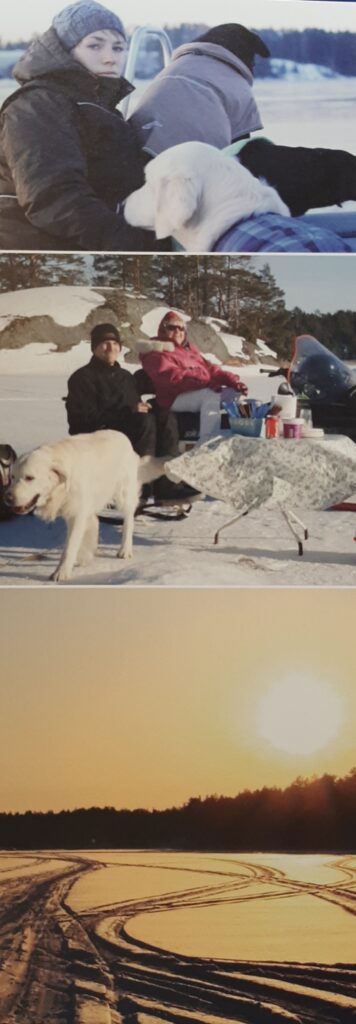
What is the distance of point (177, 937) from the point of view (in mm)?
4438

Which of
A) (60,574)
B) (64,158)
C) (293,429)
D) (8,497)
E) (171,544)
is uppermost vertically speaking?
(64,158)

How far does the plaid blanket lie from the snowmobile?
0.27m

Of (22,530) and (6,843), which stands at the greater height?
(22,530)

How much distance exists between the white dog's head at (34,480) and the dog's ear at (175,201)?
0.76 meters

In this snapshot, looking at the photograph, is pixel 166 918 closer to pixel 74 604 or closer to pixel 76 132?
pixel 74 604

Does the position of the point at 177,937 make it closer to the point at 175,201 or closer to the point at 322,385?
the point at 322,385

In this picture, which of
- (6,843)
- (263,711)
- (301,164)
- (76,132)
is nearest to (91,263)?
(76,132)

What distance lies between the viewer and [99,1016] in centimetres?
411

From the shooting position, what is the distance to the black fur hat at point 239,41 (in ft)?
13.7

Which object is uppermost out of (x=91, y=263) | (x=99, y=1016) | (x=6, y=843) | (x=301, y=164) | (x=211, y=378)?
(x=301, y=164)

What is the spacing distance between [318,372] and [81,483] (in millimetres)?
795

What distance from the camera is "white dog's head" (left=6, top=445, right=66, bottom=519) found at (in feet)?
14.0

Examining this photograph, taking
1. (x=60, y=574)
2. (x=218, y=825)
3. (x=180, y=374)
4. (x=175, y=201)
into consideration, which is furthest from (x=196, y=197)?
(x=218, y=825)

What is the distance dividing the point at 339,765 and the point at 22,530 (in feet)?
4.15
